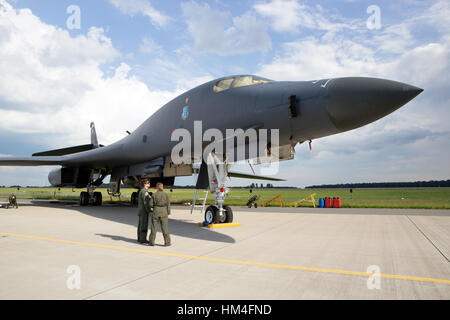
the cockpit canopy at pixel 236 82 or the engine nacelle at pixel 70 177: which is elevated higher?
the cockpit canopy at pixel 236 82

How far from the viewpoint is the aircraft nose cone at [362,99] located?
→ 481cm

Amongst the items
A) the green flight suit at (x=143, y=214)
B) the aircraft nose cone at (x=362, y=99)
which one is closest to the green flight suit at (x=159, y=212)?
the green flight suit at (x=143, y=214)

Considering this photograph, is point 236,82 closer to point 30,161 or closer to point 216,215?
point 216,215

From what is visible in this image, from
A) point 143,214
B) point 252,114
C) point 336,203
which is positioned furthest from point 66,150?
point 336,203

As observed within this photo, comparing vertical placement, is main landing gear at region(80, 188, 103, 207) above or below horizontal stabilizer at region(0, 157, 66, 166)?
below

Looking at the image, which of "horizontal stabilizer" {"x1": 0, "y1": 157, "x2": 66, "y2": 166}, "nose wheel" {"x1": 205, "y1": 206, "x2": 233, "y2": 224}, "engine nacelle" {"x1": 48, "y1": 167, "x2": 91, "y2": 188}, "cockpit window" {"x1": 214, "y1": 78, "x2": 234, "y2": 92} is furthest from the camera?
"engine nacelle" {"x1": 48, "y1": 167, "x2": 91, "y2": 188}

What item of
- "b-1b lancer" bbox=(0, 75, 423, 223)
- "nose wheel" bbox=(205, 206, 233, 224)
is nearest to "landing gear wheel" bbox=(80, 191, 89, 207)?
"b-1b lancer" bbox=(0, 75, 423, 223)

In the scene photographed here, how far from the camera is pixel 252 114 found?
673 cm

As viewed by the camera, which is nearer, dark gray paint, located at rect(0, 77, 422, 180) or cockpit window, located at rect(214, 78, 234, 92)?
dark gray paint, located at rect(0, 77, 422, 180)

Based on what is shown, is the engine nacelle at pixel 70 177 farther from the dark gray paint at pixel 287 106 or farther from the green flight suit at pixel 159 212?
the green flight suit at pixel 159 212

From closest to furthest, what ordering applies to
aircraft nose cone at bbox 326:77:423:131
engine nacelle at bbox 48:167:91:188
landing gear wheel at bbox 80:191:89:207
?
aircraft nose cone at bbox 326:77:423:131 → engine nacelle at bbox 48:167:91:188 → landing gear wheel at bbox 80:191:89:207

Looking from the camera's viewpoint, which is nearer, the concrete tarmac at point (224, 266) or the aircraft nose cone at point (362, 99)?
the concrete tarmac at point (224, 266)

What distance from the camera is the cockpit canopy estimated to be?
283 inches

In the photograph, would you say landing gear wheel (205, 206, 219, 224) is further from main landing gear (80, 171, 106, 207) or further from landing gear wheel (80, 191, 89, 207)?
landing gear wheel (80, 191, 89, 207)
